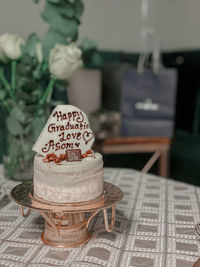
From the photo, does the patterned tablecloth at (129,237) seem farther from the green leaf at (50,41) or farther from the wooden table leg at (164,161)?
the wooden table leg at (164,161)

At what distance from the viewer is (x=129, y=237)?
2.92 ft

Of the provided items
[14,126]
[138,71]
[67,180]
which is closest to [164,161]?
[138,71]

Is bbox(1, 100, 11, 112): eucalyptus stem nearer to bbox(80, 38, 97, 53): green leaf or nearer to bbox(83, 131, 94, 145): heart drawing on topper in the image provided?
bbox(80, 38, 97, 53): green leaf

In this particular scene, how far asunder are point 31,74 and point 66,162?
1.64 ft

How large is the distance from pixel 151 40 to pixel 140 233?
2.79 metres

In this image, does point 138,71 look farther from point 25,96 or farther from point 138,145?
point 25,96

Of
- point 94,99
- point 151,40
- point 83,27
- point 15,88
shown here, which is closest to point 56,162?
point 15,88

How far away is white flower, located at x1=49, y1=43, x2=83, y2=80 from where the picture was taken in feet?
3.79

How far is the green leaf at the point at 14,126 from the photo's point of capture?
1.24 m

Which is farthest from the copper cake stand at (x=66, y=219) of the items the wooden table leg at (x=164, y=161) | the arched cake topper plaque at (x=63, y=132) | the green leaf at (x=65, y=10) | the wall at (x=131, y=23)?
the wall at (x=131, y=23)

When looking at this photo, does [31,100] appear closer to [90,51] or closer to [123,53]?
[90,51]

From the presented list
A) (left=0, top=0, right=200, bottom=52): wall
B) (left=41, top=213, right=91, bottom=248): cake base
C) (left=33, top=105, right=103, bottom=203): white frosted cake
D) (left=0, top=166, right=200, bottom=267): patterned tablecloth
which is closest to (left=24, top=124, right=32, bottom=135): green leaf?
(left=0, top=166, right=200, bottom=267): patterned tablecloth

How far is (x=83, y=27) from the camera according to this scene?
2875 millimetres

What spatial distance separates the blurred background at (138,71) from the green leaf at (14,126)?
1.44ft
